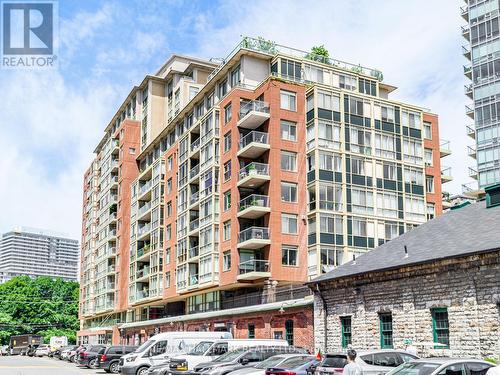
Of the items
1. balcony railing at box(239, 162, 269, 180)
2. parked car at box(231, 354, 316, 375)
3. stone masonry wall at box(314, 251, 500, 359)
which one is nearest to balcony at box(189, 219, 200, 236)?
balcony railing at box(239, 162, 269, 180)

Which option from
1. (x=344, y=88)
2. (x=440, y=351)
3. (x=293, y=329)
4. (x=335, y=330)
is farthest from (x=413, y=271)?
(x=344, y=88)

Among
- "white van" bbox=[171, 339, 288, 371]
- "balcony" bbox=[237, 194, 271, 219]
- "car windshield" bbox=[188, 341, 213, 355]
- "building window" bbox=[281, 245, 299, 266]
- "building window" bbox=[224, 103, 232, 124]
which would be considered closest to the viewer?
"white van" bbox=[171, 339, 288, 371]

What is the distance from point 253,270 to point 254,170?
757 centimetres

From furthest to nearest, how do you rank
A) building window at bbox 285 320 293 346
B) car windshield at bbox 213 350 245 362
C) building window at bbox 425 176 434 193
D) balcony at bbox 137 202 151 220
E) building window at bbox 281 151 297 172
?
balcony at bbox 137 202 151 220 → building window at bbox 425 176 434 193 → building window at bbox 281 151 297 172 → building window at bbox 285 320 293 346 → car windshield at bbox 213 350 245 362

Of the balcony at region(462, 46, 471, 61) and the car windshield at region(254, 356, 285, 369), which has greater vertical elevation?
the balcony at region(462, 46, 471, 61)

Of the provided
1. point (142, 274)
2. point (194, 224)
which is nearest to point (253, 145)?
point (194, 224)

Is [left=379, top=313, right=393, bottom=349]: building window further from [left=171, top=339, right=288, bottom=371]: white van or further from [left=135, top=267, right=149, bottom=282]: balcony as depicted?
[left=135, top=267, right=149, bottom=282]: balcony

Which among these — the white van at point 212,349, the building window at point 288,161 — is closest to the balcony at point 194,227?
the building window at point 288,161

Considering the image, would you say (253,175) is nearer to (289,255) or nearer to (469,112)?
(289,255)

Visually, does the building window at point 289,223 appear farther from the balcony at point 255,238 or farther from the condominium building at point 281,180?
the balcony at point 255,238

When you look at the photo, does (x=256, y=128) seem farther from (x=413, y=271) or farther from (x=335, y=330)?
(x=413, y=271)

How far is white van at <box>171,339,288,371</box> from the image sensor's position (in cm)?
2822

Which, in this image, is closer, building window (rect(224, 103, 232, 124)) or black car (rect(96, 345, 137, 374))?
black car (rect(96, 345, 137, 374))

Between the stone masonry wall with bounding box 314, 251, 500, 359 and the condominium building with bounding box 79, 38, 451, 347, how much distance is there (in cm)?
1229
